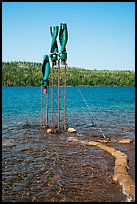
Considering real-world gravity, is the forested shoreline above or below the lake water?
above

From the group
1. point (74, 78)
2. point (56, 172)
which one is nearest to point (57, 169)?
point (56, 172)

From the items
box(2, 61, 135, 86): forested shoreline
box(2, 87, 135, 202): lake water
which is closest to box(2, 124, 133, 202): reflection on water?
box(2, 87, 135, 202): lake water

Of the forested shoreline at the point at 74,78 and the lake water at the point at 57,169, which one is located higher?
the forested shoreline at the point at 74,78

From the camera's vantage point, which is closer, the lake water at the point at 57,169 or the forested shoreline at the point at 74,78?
the lake water at the point at 57,169

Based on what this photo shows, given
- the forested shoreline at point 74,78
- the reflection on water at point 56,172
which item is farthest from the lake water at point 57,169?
the forested shoreline at point 74,78

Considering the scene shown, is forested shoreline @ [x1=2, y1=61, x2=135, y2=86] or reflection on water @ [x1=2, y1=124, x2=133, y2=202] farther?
forested shoreline @ [x1=2, y1=61, x2=135, y2=86]

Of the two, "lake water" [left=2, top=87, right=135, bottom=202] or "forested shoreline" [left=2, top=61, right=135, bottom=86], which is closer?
"lake water" [left=2, top=87, right=135, bottom=202]

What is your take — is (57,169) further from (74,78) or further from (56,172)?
(74,78)

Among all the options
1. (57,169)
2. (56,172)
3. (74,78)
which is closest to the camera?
(56,172)

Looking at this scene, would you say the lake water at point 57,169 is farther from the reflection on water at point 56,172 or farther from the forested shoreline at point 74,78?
the forested shoreline at point 74,78

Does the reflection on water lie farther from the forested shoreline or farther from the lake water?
the forested shoreline

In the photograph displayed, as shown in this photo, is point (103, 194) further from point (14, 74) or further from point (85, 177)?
point (14, 74)

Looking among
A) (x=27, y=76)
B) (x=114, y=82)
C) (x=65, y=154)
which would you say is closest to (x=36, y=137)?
(x=65, y=154)

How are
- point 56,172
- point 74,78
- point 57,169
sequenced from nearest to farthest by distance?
point 56,172 → point 57,169 → point 74,78
